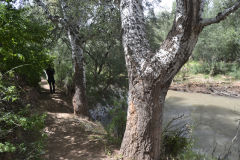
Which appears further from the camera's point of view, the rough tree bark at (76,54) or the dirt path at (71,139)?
the rough tree bark at (76,54)

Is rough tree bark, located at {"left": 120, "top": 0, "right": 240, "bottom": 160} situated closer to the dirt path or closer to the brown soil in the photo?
the dirt path

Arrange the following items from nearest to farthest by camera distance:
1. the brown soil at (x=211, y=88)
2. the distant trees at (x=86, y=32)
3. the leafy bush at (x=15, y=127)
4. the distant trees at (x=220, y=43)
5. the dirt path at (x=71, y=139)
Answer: the leafy bush at (x=15, y=127) → the dirt path at (x=71, y=139) → the distant trees at (x=86, y=32) → the brown soil at (x=211, y=88) → the distant trees at (x=220, y=43)

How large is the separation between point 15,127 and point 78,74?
3.34 m

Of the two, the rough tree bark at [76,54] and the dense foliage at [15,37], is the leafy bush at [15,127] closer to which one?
the dense foliage at [15,37]

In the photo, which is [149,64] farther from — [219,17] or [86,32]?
[86,32]

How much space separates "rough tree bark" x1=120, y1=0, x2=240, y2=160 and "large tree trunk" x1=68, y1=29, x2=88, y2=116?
3.49 metres

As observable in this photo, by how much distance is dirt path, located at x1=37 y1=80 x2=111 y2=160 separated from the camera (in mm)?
3761

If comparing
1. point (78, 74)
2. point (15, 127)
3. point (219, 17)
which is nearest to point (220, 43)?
point (78, 74)

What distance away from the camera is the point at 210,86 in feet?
54.1

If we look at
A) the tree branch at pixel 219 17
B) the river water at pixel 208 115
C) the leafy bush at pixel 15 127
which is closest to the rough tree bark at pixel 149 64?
the tree branch at pixel 219 17

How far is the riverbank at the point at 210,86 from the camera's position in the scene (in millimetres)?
15008

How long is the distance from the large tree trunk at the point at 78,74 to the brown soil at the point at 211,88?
41.0ft

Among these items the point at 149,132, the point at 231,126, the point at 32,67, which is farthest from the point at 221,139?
the point at 32,67

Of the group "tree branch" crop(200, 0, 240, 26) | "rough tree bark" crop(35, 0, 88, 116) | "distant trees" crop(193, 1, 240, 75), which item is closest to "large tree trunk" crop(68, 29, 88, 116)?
"rough tree bark" crop(35, 0, 88, 116)
